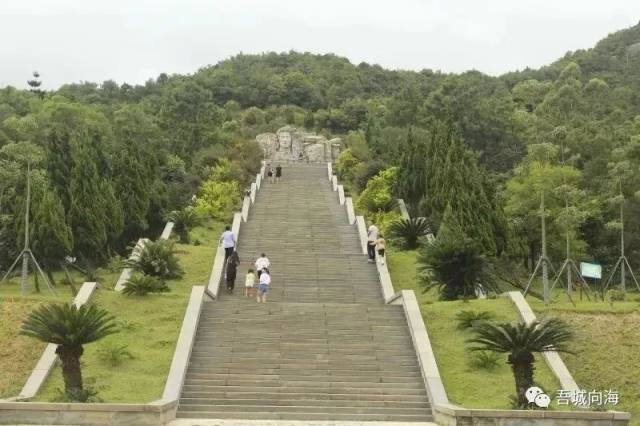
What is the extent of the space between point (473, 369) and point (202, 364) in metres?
5.86

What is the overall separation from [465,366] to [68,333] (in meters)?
8.35

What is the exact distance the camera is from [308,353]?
19234 mm

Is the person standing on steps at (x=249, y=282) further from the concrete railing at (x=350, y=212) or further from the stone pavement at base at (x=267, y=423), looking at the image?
the concrete railing at (x=350, y=212)

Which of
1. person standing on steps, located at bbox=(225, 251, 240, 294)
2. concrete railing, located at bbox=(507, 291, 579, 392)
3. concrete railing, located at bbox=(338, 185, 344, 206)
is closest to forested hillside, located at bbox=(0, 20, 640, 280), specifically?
concrete railing, located at bbox=(338, 185, 344, 206)

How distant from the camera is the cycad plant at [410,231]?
3191cm

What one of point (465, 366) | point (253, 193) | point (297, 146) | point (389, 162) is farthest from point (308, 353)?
point (297, 146)

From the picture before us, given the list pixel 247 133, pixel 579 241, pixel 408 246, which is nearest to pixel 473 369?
pixel 408 246

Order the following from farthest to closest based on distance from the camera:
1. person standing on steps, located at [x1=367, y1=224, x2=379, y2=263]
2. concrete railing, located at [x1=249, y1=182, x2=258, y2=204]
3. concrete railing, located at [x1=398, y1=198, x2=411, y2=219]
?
1. concrete railing, located at [x1=249, y1=182, x2=258, y2=204]
2. concrete railing, located at [x1=398, y1=198, x2=411, y2=219]
3. person standing on steps, located at [x1=367, y1=224, x2=379, y2=263]

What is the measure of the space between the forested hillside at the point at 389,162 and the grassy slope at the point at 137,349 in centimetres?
639

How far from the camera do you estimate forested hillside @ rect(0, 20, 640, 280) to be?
30.1 metres

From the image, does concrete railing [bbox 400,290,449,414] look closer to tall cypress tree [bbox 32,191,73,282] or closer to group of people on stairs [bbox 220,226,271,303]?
group of people on stairs [bbox 220,226,271,303]

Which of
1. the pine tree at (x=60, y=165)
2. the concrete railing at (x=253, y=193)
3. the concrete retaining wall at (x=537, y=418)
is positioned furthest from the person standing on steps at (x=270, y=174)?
the concrete retaining wall at (x=537, y=418)

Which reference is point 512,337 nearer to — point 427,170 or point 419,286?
point 419,286

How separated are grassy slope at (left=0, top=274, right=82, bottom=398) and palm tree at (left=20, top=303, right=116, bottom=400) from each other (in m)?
1.94
